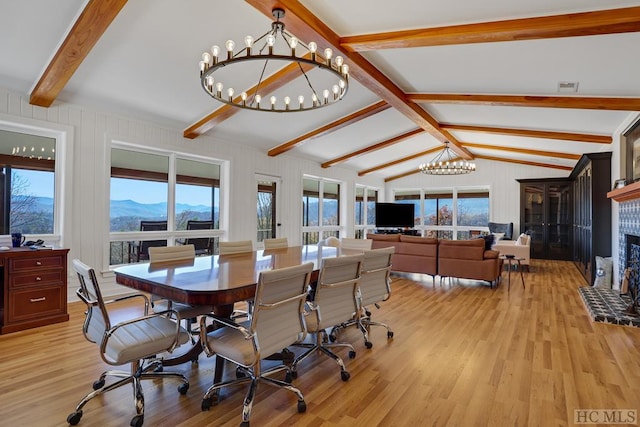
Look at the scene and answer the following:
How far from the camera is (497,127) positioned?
257 inches

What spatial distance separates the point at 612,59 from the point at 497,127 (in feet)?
11.1

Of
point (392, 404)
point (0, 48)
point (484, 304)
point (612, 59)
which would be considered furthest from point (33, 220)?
point (612, 59)

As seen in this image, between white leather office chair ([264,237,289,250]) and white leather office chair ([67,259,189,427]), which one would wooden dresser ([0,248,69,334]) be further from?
white leather office chair ([264,237,289,250])

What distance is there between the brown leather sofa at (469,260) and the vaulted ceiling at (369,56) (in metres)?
2.21

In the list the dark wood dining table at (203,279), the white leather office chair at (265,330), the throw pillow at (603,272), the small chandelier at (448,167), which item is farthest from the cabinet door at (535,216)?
the white leather office chair at (265,330)

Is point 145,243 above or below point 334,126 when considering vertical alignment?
below

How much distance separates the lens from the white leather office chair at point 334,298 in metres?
2.45

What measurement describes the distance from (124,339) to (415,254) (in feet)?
16.7

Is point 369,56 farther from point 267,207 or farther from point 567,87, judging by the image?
point 267,207

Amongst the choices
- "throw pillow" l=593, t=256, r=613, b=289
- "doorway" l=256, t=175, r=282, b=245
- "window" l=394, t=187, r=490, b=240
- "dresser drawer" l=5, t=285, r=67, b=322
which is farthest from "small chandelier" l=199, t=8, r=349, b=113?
"window" l=394, t=187, r=490, b=240

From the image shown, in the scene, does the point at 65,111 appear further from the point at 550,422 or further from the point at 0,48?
the point at 550,422

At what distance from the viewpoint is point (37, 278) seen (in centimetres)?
352

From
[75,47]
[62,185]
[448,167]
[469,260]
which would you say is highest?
[75,47]

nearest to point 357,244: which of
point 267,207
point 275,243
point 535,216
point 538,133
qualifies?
point 275,243
